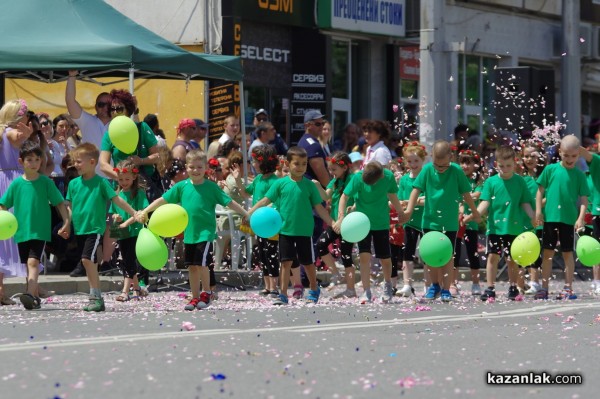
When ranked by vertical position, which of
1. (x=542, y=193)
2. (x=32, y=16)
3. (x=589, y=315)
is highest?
(x=32, y=16)

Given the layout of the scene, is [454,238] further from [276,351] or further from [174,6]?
[174,6]

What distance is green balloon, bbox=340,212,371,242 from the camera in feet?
47.8

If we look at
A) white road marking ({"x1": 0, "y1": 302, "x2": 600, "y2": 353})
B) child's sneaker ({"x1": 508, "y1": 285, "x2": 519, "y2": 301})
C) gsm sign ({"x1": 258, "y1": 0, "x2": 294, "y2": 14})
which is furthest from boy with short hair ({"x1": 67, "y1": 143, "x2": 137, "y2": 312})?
gsm sign ({"x1": 258, "y1": 0, "x2": 294, "y2": 14})

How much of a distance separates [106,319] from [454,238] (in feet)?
14.5

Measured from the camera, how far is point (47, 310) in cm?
1377

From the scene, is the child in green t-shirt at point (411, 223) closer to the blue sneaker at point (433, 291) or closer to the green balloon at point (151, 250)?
the blue sneaker at point (433, 291)

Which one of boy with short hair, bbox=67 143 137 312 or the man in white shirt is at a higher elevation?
the man in white shirt

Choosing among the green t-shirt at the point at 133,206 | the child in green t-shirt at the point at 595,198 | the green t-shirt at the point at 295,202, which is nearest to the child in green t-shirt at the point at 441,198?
Answer: the green t-shirt at the point at 295,202

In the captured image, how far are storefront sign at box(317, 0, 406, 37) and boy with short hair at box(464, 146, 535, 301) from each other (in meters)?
A: 11.2

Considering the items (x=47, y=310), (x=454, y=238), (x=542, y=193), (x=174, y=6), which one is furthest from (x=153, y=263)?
(x=174, y=6)

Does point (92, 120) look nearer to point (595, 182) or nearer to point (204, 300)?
point (204, 300)

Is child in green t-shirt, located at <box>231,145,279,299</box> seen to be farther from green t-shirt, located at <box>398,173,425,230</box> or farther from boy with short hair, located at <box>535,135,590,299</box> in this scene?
boy with short hair, located at <box>535,135,590,299</box>

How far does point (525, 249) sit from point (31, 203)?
4.83m

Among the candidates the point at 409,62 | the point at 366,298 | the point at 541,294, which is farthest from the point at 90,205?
the point at 409,62
